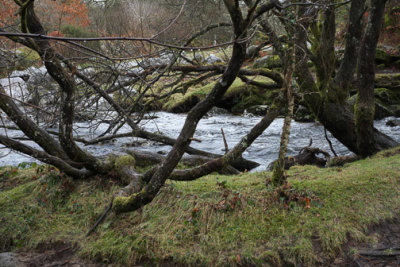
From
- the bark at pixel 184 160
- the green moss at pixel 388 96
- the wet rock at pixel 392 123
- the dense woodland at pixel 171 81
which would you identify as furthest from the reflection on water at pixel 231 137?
the green moss at pixel 388 96

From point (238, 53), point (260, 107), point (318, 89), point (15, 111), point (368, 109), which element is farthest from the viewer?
point (260, 107)

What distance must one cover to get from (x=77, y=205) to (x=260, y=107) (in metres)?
11.4

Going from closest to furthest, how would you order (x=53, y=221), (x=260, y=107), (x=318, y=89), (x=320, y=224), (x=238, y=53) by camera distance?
(x=238, y=53), (x=320, y=224), (x=53, y=221), (x=318, y=89), (x=260, y=107)

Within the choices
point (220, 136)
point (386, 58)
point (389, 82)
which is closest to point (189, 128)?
point (220, 136)

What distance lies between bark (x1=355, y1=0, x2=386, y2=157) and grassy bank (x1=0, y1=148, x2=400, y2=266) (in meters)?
1.30

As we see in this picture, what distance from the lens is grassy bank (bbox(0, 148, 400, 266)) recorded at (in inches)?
143

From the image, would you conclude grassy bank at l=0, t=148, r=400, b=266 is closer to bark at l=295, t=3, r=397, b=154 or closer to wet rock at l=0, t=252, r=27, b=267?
wet rock at l=0, t=252, r=27, b=267

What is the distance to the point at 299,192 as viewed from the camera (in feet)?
14.0

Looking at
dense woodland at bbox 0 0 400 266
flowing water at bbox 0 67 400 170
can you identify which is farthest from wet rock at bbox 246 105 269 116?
dense woodland at bbox 0 0 400 266

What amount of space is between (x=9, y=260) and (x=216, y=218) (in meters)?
2.55

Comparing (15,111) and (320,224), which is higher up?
(15,111)

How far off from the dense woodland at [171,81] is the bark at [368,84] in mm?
20

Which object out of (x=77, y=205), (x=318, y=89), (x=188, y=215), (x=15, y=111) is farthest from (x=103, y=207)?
(x=318, y=89)

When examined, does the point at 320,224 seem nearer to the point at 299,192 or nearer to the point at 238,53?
the point at 299,192
